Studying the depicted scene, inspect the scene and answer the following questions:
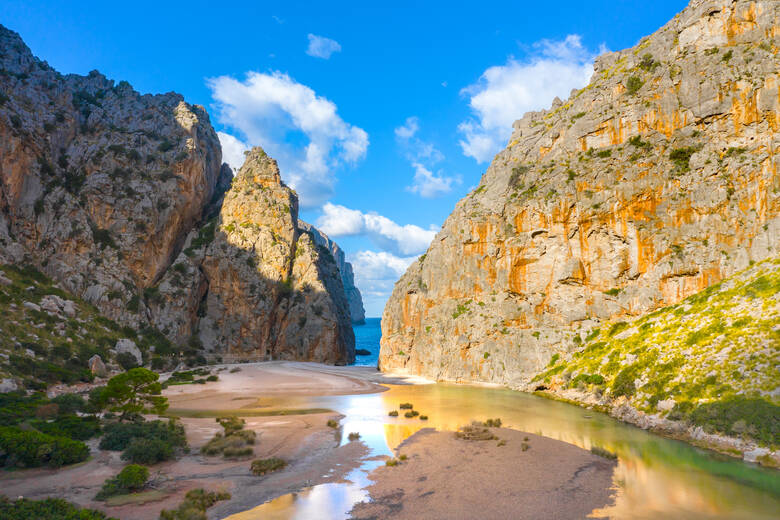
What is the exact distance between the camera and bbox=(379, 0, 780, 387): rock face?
43625 millimetres

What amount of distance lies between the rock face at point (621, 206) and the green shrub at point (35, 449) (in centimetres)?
4648

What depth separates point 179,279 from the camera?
275ft

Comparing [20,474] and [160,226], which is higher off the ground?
[160,226]

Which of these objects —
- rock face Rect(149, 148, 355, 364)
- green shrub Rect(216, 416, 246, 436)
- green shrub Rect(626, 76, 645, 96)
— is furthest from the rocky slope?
green shrub Rect(626, 76, 645, 96)

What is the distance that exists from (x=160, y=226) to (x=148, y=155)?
16.7 meters

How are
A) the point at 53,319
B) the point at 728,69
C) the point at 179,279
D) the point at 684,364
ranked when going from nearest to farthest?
the point at 684,364
the point at 728,69
the point at 53,319
the point at 179,279

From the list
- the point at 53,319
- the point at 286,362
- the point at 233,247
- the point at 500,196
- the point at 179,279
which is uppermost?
the point at 500,196

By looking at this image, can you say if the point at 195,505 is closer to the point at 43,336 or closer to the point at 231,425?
the point at 231,425

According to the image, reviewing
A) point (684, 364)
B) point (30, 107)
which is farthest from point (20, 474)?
point (30, 107)

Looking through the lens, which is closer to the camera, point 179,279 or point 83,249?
point 83,249

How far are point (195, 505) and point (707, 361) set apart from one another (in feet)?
112

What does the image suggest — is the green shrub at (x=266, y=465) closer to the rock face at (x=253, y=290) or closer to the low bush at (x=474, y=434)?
the low bush at (x=474, y=434)

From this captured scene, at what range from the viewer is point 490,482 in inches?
748

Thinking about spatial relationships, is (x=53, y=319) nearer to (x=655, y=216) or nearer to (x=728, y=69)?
(x=655, y=216)
